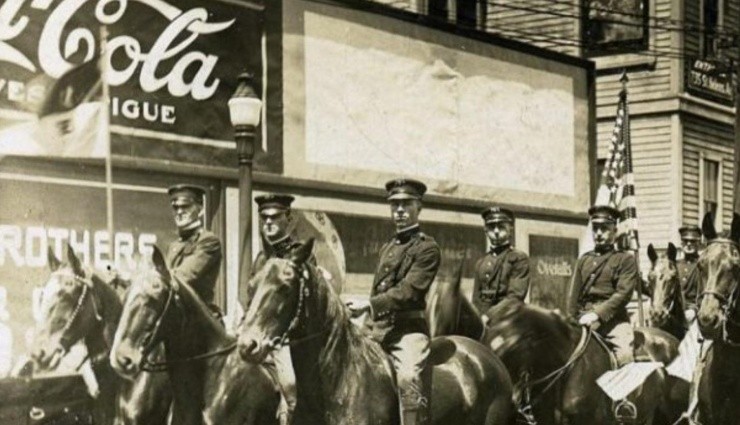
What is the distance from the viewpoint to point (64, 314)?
10.3 m

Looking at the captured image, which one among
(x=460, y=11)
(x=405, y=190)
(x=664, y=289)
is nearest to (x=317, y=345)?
(x=405, y=190)

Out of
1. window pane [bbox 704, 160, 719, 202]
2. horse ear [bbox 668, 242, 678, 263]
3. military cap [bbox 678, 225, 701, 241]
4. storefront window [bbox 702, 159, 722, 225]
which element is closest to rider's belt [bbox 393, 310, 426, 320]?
horse ear [bbox 668, 242, 678, 263]

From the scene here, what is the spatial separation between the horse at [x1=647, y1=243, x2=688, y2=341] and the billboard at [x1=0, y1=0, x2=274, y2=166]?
5.88 meters

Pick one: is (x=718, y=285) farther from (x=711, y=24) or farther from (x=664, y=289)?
(x=711, y=24)

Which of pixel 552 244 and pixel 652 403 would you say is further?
pixel 552 244

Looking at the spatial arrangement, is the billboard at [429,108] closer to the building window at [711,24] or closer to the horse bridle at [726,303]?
the horse bridle at [726,303]

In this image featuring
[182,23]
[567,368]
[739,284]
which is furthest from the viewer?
[182,23]

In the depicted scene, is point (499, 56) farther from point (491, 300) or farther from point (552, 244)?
point (491, 300)

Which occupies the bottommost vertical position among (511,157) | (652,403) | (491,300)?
(652,403)

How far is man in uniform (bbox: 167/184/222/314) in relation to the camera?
34.7 feet

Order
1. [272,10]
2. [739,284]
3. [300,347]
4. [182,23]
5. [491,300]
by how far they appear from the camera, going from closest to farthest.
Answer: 1. [300,347]
2. [739,284]
3. [491,300]
4. [182,23]
5. [272,10]

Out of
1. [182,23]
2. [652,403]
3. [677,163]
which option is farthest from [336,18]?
[677,163]

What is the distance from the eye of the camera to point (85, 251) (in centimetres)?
1417

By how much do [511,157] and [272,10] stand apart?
18.1ft
